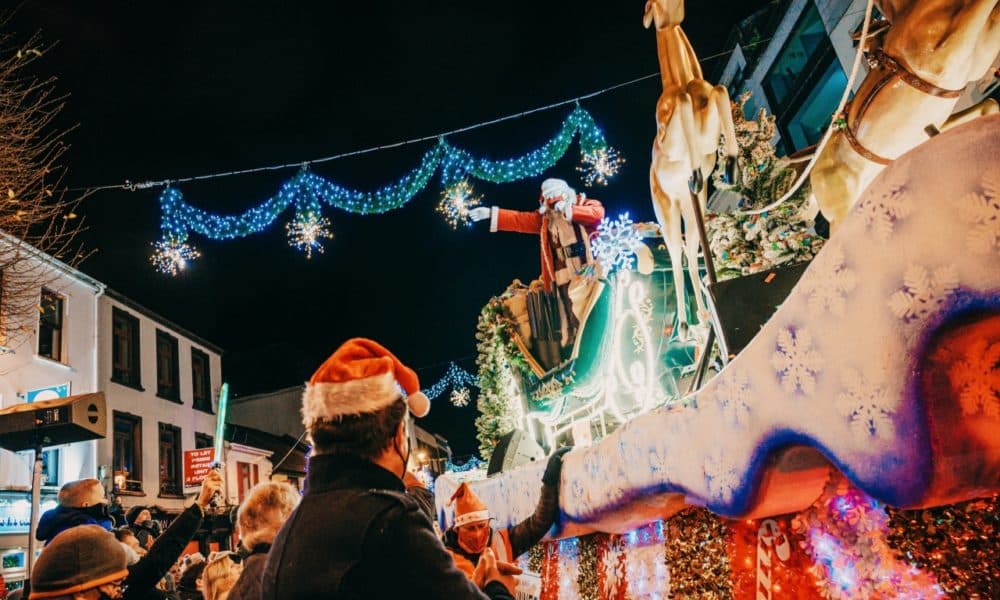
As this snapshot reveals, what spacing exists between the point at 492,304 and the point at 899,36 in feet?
20.4

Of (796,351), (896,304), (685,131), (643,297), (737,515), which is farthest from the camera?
(643,297)

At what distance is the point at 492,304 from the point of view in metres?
8.77

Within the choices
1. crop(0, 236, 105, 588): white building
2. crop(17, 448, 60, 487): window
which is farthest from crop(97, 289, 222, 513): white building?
crop(17, 448, 60, 487): window

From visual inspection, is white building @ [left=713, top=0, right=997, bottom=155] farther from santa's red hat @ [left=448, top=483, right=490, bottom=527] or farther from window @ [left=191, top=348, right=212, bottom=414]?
window @ [left=191, top=348, right=212, bottom=414]

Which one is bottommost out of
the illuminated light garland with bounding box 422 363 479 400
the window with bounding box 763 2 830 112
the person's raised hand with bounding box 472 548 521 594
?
the person's raised hand with bounding box 472 548 521 594

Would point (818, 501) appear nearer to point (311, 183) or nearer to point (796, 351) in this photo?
point (796, 351)

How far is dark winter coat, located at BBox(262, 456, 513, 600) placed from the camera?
5.35 ft

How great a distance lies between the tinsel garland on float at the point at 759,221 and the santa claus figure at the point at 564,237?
2.70 metres

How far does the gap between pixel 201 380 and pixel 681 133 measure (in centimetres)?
2554

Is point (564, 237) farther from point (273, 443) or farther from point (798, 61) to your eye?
point (273, 443)

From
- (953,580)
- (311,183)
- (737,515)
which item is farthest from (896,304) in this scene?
(311,183)

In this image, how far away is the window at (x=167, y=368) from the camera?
881 inches

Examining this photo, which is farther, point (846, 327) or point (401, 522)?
point (846, 327)

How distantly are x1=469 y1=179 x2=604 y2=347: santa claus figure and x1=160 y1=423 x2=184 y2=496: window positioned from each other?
60.1ft
